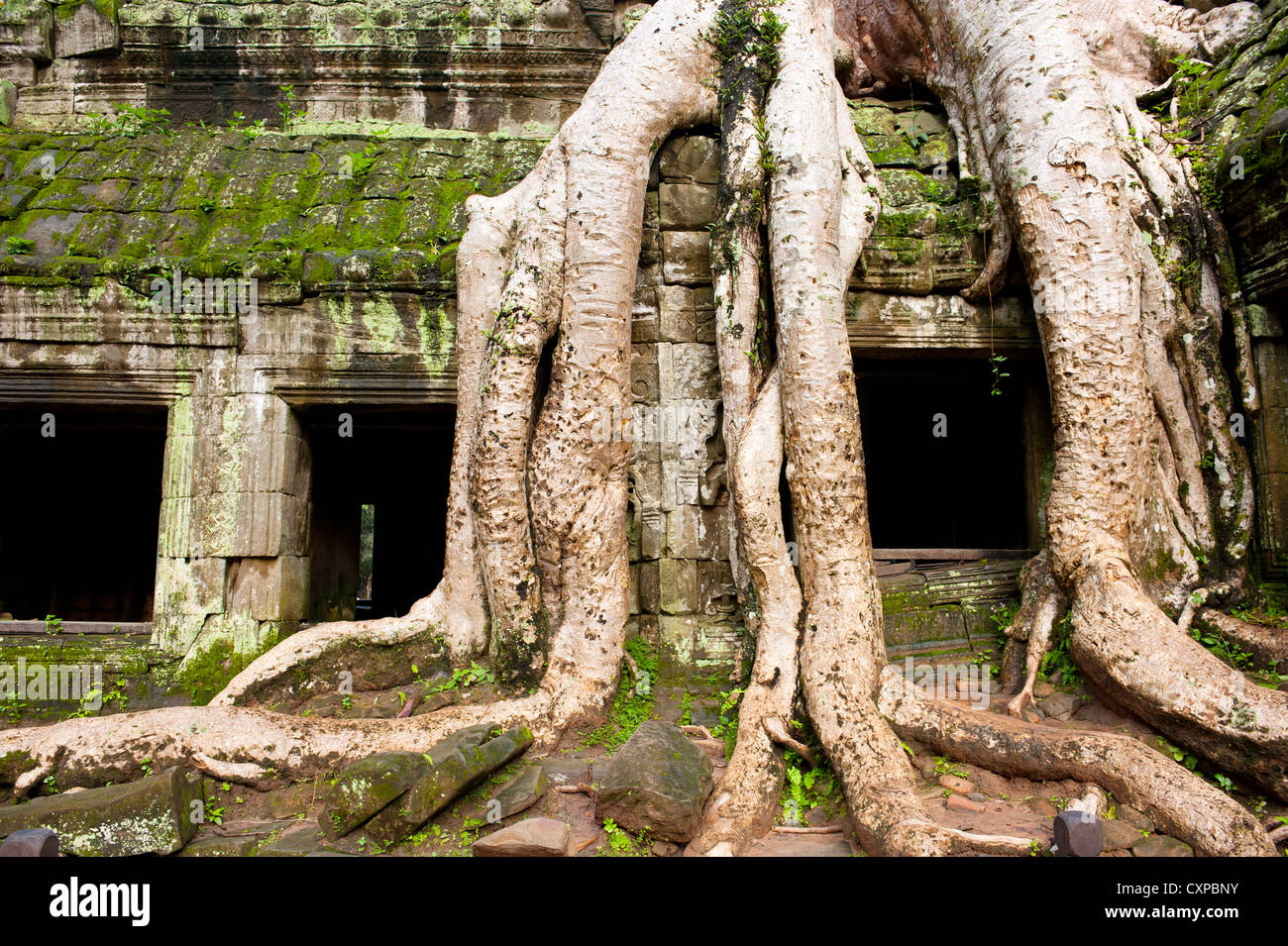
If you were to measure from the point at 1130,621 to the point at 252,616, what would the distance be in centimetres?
394

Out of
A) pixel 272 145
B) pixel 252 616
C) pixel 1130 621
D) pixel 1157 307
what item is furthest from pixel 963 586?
pixel 272 145

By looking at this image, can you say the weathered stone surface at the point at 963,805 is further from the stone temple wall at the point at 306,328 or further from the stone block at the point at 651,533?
the stone block at the point at 651,533

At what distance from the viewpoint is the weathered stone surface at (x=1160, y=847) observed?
2332mm

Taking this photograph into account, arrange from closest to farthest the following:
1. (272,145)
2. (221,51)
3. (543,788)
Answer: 1. (543,788)
2. (272,145)
3. (221,51)

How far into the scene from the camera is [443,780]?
254cm

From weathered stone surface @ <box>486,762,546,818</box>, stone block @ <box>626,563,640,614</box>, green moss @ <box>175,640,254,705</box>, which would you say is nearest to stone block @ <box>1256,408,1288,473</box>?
stone block @ <box>626,563,640,614</box>

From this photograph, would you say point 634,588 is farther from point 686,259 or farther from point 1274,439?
point 1274,439

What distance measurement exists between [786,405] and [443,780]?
206 cm

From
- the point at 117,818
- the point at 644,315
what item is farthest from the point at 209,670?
the point at 644,315

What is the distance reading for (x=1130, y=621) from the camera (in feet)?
9.98

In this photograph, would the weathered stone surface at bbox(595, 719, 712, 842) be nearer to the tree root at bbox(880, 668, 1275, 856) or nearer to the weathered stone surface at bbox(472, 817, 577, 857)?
the weathered stone surface at bbox(472, 817, 577, 857)

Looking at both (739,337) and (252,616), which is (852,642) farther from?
(252,616)

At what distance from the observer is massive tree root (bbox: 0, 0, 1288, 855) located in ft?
10.0

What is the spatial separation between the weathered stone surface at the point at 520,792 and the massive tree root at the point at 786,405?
38cm
